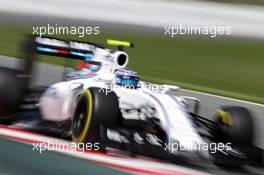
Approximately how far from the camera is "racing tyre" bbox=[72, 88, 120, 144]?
455cm

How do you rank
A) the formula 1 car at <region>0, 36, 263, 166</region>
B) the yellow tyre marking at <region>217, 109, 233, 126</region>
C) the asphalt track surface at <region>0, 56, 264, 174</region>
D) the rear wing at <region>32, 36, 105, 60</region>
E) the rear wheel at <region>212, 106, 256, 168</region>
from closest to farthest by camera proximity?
the formula 1 car at <region>0, 36, 263, 166</region>
the rear wheel at <region>212, 106, 256, 168</region>
the yellow tyre marking at <region>217, 109, 233, 126</region>
the rear wing at <region>32, 36, 105, 60</region>
the asphalt track surface at <region>0, 56, 264, 174</region>

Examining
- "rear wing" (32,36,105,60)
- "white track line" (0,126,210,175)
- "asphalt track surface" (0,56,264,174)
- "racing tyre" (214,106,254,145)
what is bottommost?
"white track line" (0,126,210,175)

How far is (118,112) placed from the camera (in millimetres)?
4695

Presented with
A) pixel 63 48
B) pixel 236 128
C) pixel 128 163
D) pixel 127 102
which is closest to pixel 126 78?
pixel 127 102

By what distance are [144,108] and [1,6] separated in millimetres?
11144

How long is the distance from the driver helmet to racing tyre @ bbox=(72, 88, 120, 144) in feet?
1.03

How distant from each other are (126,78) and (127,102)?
7.4 inches

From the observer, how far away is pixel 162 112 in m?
4.72

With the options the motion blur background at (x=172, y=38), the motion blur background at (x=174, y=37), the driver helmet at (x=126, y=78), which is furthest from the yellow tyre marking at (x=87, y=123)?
the motion blur background at (x=174, y=37)

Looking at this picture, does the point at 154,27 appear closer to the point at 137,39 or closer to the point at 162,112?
the point at 137,39

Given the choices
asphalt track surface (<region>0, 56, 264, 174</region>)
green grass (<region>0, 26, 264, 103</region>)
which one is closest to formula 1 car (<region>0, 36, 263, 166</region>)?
asphalt track surface (<region>0, 56, 264, 174</region>)

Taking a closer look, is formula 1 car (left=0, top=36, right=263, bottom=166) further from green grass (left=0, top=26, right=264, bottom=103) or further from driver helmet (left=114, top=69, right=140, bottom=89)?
green grass (left=0, top=26, right=264, bottom=103)

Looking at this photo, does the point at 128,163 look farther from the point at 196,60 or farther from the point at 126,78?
the point at 196,60

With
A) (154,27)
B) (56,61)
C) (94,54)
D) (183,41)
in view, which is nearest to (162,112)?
(94,54)
